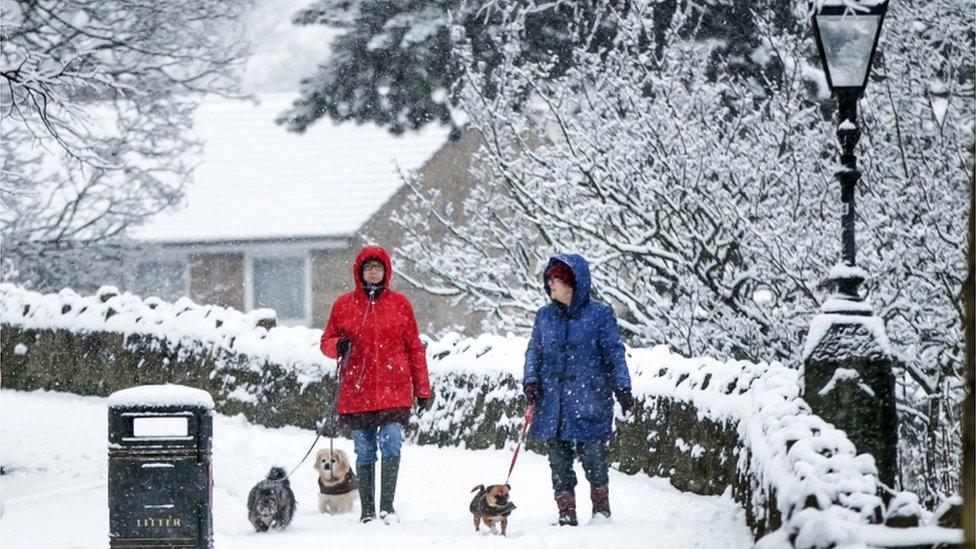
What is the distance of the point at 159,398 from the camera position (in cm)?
705

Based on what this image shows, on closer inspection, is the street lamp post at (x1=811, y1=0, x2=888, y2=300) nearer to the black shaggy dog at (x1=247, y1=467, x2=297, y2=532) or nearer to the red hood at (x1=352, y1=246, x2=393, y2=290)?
the red hood at (x1=352, y1=246, x2=393, y2=290)

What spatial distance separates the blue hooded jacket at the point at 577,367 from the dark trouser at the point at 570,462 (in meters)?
0.10

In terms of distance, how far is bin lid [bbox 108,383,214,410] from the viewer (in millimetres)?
7047

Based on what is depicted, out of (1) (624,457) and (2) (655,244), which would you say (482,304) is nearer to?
(2) (655,244)

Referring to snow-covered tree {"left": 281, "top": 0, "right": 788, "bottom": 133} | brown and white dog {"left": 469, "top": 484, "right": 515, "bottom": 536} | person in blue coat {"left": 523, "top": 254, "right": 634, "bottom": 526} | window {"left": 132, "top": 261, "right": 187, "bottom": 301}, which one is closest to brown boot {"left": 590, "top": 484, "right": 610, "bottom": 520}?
person in blue coat {"left": 523, "top": 254, "right": 634, "bottom": 526}

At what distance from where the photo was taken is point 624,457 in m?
11.8

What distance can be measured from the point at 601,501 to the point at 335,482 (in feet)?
6.46

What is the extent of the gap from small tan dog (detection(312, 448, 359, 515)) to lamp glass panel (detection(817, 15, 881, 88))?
4.04 metres

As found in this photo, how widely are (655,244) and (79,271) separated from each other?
12272mm

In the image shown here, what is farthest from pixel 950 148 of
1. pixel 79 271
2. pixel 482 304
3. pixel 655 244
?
pixel 79 271

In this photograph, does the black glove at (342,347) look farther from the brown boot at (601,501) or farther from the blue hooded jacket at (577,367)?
the brown boot at (601,501)

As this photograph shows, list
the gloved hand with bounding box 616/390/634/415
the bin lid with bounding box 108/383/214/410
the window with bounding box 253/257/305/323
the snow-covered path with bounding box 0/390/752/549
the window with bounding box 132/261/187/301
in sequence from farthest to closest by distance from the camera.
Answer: the window with bounding box 253/257/305/323
the window with bounding box 132/261/187/301
the gloved hand with bounding box 616/390/634/415
the snow-covered path with bounding box 0/390/752/549
the bin lid with bounding box 108/383/214/410

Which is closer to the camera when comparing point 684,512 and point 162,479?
point 162,479

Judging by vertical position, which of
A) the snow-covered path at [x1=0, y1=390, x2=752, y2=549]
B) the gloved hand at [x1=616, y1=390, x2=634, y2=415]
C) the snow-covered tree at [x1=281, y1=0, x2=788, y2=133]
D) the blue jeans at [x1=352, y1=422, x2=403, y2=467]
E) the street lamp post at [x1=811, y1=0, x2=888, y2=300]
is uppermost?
the snow-covered tree at [x1=281, y1=0, x2=788, y2=133]
